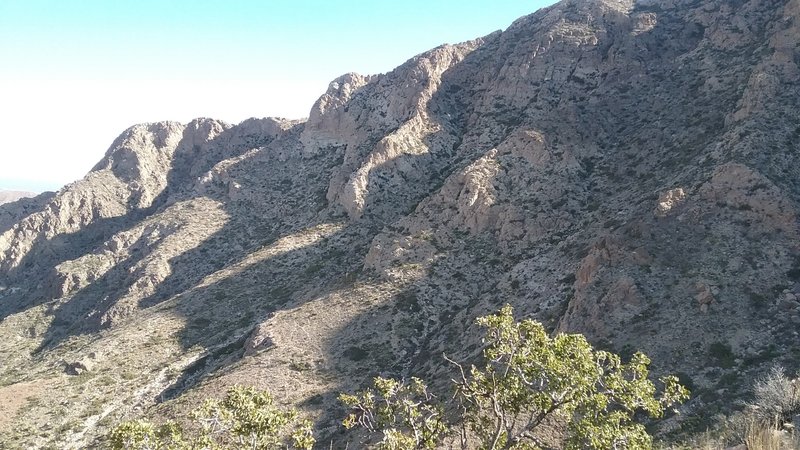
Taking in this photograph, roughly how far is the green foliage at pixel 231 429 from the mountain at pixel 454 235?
26134mm

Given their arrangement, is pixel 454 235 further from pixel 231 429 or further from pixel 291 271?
pixel 231 429

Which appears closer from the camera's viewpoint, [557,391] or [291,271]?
[557,391]

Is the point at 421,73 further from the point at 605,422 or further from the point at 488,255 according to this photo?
the point at 605,422

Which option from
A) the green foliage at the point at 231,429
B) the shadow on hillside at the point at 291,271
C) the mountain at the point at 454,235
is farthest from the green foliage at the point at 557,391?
the shadow on hillside at the point at 291,271

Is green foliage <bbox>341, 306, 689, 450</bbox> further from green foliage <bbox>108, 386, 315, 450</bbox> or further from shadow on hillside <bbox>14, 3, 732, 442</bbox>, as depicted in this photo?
shadow on hillside <bbox>14, 3, 732, 442</bbox>

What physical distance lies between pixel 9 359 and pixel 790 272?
106m

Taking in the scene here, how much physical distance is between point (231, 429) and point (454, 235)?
55.3 m

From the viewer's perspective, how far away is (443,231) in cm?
7081

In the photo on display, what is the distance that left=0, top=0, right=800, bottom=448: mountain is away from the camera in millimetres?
43969

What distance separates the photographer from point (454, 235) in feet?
230

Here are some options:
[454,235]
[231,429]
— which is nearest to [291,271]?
[454,235]

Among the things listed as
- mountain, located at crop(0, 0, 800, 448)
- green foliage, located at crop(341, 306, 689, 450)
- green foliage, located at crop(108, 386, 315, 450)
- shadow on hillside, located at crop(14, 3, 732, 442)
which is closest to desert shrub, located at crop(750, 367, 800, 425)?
mountain, located at crop(0, 0, 800, 448)

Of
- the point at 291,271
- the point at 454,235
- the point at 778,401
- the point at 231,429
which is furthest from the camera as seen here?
the point at 291,271

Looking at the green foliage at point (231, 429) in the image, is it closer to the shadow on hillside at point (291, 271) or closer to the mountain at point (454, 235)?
the mountain at point (454, 235)
